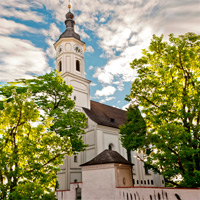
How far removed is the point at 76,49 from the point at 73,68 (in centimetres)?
381

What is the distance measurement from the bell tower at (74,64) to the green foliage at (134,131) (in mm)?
14258

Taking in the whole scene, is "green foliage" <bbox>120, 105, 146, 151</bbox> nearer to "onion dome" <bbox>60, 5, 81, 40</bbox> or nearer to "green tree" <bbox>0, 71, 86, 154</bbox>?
"green tree" <bbox>0, 71, 86, 154</bbox>

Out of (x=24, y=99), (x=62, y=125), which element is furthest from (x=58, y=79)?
(x=24, y=99)

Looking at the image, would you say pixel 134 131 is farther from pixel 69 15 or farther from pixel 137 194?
pixel 69 15

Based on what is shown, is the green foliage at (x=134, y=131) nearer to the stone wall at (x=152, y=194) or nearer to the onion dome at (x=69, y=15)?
the stone wall at (x=152, y=194)

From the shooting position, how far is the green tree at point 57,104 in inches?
700

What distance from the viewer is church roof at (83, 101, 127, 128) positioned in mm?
29094

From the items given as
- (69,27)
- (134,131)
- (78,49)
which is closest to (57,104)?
(134,131)

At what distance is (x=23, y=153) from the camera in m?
8.98

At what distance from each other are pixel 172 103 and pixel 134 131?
14.4 ft

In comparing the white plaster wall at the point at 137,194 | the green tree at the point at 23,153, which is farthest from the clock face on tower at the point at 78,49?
the green tree at the point at 23,153

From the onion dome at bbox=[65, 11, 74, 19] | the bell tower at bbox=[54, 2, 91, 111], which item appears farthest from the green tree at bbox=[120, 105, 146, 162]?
the onion dome at bbox=[65, 11, 74, 19]

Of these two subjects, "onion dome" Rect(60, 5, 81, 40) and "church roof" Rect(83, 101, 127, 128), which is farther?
"onion dome" Rect(60, 5, 81, 40)

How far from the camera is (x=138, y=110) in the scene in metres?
16.9
